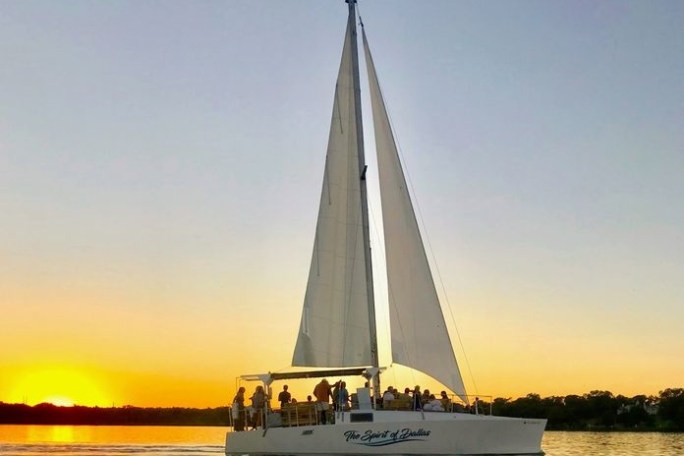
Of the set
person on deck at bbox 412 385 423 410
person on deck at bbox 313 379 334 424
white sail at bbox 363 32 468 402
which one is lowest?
person on deck at bbox 412 385 423 410

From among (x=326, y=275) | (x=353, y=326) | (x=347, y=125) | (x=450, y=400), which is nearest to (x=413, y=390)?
(x=450, y=400)

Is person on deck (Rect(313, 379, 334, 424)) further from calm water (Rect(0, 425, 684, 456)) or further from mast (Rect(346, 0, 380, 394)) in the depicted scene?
calm water (Rect(0, 425, 684, 456))

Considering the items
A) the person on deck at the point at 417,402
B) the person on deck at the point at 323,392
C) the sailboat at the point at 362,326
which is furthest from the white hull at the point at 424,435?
the person on deck at the point at 323,392

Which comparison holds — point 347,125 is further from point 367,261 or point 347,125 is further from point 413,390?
point 413,390

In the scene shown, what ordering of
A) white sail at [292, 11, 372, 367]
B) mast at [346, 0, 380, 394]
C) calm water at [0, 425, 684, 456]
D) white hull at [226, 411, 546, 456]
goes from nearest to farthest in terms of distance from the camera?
white hull at [226, 411, 546, 456] < mast at [346, 0, 380, 394] < white sail at [292, 11, 372, 367] < calm water at [0, 425, 684, 456]

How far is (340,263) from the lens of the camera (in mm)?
31344

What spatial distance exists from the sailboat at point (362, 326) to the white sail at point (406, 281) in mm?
33

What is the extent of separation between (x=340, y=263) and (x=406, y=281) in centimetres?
256

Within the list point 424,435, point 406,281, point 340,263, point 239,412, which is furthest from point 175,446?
point 424,435

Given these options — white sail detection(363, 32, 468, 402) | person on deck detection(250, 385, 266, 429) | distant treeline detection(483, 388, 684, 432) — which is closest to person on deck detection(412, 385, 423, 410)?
white sail detection(363, 32, 468, 402)

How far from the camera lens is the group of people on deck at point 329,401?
26.8m

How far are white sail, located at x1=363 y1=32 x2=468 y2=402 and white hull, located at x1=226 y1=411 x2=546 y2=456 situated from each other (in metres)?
2.29

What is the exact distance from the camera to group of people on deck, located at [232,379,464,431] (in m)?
26.8

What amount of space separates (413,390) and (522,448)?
3.59 meters
